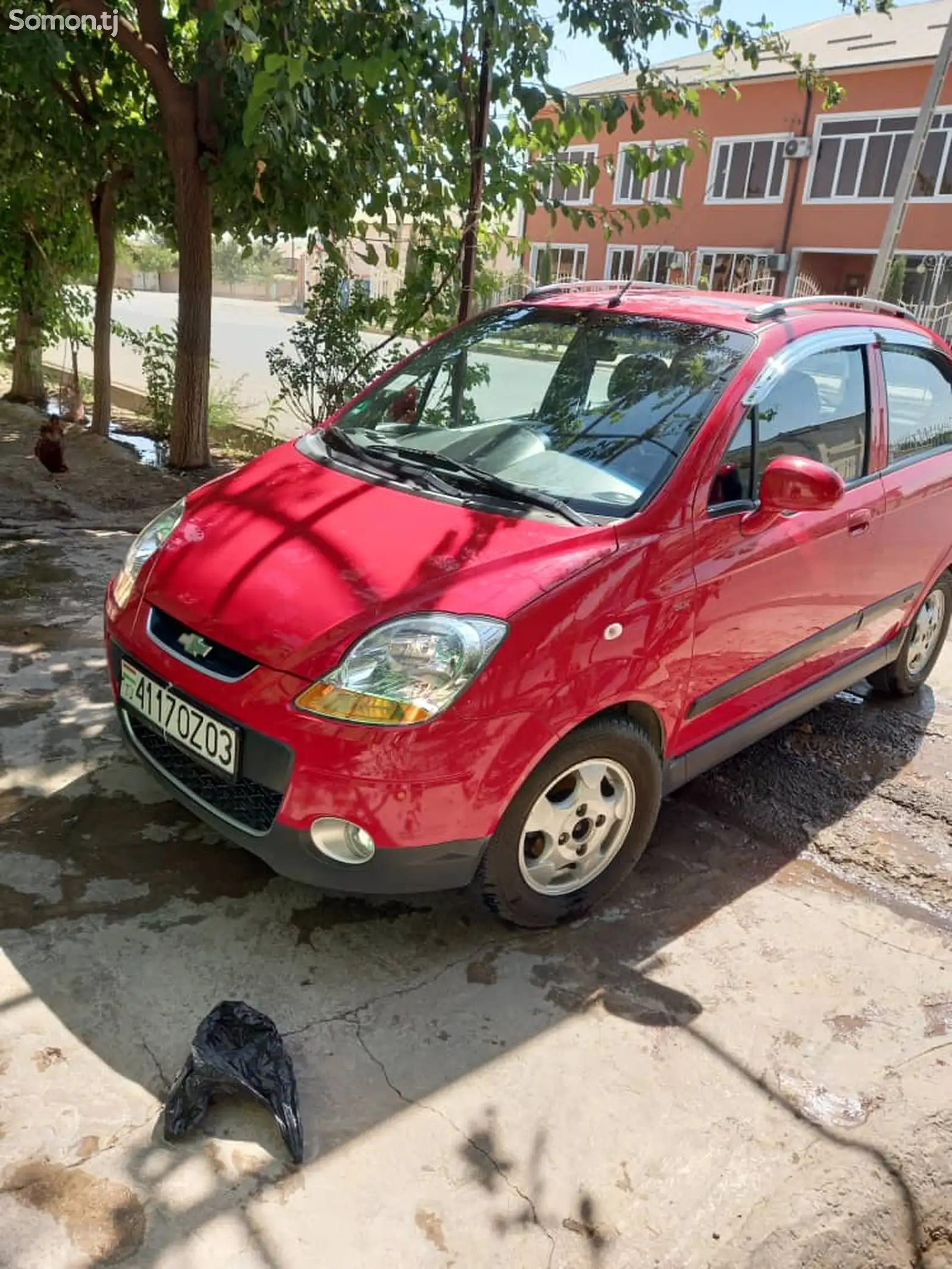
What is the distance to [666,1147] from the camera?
6.97 feet

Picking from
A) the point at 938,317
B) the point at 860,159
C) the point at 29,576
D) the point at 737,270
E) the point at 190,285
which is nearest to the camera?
the point at 29,576

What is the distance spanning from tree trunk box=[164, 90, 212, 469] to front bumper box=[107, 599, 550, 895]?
5811 mm

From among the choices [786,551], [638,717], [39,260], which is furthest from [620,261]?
[638,717]

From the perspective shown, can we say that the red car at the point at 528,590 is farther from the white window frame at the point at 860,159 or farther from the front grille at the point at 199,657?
the white window frame at the point at 860,159

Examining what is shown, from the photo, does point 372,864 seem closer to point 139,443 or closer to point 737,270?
point 139,443

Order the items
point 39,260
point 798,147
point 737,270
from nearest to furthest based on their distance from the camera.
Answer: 1. point 39,260
2. point 798,147
3. point 737,270

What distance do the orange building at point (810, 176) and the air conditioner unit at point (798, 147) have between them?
0.04 metres

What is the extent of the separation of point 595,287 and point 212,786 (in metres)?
2.54

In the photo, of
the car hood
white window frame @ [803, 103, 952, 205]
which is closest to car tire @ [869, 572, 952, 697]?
the car hood

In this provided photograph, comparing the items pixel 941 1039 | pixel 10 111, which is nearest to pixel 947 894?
pixel 941 1039

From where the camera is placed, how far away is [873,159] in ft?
76.9

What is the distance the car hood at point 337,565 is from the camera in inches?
93.7

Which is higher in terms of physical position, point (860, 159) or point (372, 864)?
point (860, 159)

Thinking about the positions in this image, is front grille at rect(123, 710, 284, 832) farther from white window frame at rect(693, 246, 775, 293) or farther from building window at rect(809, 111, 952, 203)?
white window frame at rect(693, 246, 775, 293)
